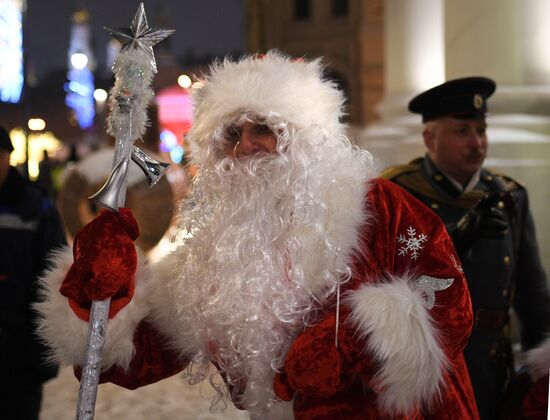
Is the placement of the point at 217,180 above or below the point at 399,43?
below

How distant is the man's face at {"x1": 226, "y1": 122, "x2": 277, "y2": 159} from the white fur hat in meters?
0.05

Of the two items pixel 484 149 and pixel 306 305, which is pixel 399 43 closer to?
pixel 484 149

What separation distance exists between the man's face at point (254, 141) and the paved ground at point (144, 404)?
219cm

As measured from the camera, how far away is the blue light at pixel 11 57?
508cm

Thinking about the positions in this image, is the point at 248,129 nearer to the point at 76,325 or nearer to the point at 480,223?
the point at 76,325

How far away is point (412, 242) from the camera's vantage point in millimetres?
2197

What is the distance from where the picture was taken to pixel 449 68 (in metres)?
5.39

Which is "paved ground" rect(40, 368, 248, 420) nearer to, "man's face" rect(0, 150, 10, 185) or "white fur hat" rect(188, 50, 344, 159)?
"man's face" rect(0, 150, 10, 185)

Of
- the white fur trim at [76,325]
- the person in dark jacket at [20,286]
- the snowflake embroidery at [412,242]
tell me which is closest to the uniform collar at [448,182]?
the snowflake embroidery at [412,242]

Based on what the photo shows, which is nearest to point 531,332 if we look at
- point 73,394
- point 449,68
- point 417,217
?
point 417,217

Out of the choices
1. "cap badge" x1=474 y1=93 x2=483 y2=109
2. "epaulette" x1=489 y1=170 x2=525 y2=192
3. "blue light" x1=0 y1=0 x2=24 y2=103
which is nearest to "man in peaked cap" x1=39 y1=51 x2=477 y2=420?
"cap badge" x1=474 y1=93 x2=483 y2=109

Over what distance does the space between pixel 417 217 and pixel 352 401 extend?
0.58 meters

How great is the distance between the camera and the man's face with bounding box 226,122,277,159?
92.3 inches

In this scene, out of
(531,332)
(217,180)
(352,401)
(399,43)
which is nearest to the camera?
(352,401)
